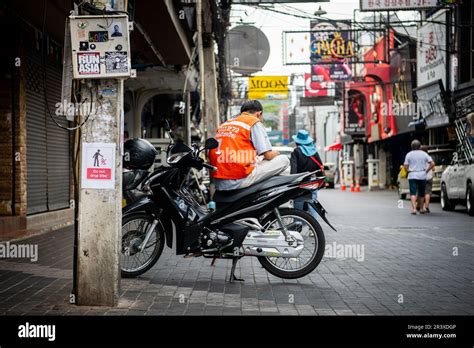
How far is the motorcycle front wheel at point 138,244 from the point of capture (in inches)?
288

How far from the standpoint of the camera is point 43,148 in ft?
44.5

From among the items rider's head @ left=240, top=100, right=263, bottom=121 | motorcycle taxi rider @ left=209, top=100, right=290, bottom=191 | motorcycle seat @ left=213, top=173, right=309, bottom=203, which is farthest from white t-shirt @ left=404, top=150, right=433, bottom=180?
motorcycle seat @ left=213, top=173, right=309, bottom=203

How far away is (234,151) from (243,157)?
123 millimetres

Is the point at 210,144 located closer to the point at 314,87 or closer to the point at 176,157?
the point at 176,157

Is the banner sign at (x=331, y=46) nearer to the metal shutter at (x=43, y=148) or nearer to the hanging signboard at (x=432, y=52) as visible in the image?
the hanging signboard at (x=432, y=52)

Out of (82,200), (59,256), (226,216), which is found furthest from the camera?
(59,256)

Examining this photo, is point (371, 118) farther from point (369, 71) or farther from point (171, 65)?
point (171, 65)

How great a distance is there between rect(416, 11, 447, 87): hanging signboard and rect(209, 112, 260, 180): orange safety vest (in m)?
20.1

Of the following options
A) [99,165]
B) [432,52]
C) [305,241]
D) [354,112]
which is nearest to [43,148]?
[305,241]

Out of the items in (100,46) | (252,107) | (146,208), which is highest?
(100,46)
